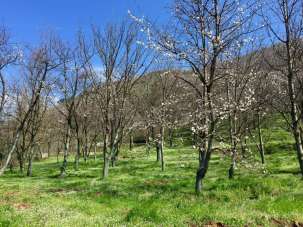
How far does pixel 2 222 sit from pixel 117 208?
6.02m

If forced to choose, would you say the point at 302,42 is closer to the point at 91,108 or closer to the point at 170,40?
the point at 170,40

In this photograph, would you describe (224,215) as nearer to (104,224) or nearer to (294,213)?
(294,213)

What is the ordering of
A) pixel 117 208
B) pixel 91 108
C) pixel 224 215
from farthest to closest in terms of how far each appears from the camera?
pixel 91 108 < pixel 117 208 < pixel 224 215

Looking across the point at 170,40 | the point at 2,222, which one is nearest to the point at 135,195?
the point at 170,40

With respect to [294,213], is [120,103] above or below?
above

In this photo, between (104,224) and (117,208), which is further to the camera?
(117,208)

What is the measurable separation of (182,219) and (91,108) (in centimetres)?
4177

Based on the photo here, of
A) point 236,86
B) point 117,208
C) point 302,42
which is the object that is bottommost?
point 117,208

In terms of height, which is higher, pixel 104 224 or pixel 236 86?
pixel 236 86

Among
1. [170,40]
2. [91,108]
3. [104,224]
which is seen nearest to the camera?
[104,224]

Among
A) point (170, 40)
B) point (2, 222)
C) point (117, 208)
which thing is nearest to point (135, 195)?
point (117, 208)

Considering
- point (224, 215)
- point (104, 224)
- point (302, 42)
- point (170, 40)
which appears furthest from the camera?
point (302, 42)

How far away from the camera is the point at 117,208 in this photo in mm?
15609

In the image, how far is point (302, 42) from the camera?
73.3 ft
